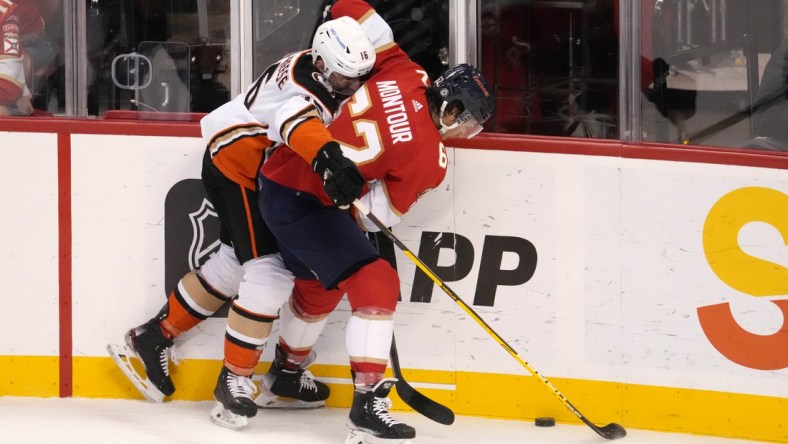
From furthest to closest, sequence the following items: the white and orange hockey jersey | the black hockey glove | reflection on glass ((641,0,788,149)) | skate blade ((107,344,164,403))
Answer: skate blade ((107,344,164,403))
reflection on glass ((641,0,788,149))
the white and orange hockey jersey
the black hockey glove

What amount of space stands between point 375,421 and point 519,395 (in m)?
0.56

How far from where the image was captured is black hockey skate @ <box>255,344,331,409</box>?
329cm

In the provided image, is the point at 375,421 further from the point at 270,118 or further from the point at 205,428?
the point at 270,118

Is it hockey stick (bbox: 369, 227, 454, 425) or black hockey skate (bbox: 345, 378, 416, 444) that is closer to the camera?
black hockey skate (bbox: 345, 378, 416, 444)

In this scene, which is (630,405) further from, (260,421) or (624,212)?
(260,421)

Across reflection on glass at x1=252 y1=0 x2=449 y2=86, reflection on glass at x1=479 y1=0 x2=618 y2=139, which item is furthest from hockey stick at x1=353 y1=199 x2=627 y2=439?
reflection on glass at x1=252 y1=0 x2=449 y2=86

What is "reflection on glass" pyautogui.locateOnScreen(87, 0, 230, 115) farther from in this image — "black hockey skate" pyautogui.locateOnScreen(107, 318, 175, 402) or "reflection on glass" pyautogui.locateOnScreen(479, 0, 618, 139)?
"reflection on glass" pyautogui.locateOnScreen(479, 0, 618, 139)

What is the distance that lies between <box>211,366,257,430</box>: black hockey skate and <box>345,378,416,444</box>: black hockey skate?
0.32 metres

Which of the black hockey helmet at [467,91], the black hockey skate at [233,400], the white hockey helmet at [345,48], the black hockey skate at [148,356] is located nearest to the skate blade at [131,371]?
the black hockey skate at [148,356]

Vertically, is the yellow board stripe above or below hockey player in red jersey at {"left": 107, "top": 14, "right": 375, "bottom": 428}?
below

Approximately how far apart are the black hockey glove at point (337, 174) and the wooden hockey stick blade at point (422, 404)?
468mm

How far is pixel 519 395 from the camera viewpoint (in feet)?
10.7

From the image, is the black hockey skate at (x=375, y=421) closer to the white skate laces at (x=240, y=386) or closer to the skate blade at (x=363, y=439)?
the skate blade at (x=363, y=439)

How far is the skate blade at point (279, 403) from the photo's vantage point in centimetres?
334
